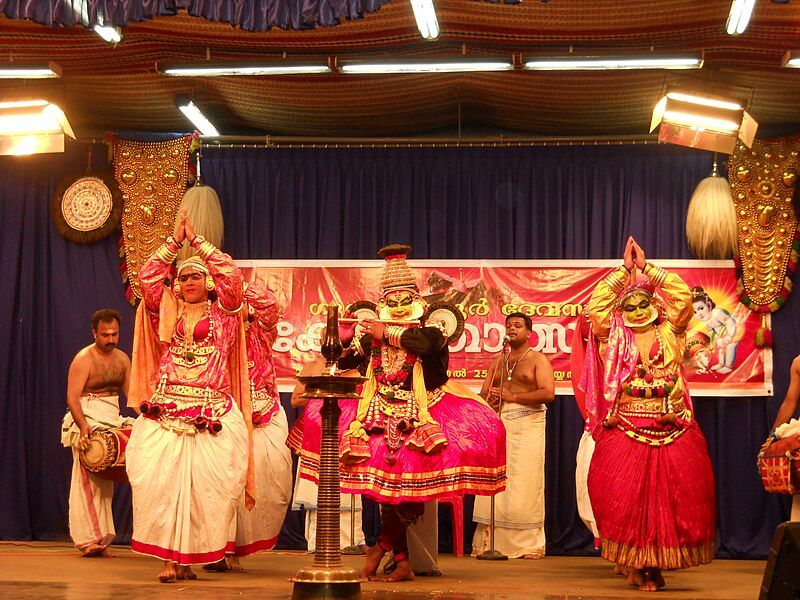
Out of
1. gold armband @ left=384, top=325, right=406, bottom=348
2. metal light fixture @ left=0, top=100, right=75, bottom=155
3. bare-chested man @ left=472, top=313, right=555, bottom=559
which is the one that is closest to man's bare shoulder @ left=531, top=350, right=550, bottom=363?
bare-chested man @ left=472, top=313, right=555, bottom=559

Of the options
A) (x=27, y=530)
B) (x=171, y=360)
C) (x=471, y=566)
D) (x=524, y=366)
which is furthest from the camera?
(x=27, y=530)

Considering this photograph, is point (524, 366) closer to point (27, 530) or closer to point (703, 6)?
point (703, 6)

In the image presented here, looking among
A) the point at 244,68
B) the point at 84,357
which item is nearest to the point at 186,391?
the point at 84,357

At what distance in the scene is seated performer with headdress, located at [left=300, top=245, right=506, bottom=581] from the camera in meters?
7.02

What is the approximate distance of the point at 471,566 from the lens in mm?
8352

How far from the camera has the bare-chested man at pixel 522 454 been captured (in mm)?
9188

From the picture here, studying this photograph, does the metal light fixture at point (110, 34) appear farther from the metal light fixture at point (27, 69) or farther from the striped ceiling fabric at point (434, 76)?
the metal light fixture at point (27, 69)

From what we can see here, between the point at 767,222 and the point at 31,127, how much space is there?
5813 mm

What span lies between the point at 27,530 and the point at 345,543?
9.02 ft

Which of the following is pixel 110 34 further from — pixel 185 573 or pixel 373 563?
pixel 373 563

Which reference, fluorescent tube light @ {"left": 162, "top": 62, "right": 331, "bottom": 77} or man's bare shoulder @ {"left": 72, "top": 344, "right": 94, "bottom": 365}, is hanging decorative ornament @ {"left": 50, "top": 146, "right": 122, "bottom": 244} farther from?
fluorescent tube light @ {"left": 162, "top": 62, "right": 331, "bottom": 77}

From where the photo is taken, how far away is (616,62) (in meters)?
8.22

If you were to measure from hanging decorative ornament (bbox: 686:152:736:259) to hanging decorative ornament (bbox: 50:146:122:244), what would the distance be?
4.74 meters

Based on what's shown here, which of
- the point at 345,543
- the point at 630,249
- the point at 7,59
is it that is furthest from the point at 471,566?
the point at 7,59
